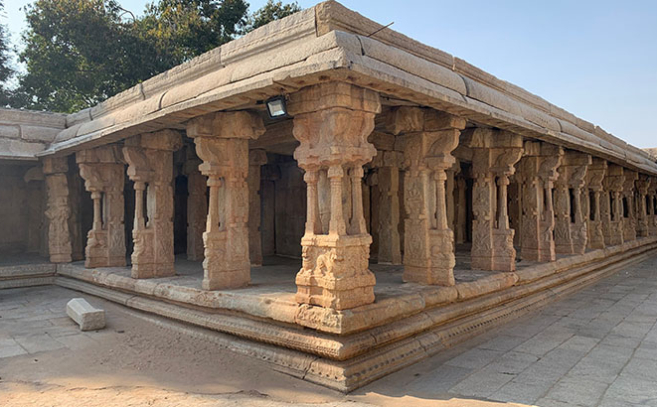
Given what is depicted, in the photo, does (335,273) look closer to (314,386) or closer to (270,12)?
(314,386)

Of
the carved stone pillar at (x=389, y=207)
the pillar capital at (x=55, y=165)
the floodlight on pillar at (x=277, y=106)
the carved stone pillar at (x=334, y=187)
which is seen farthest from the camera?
the pillar capital at (x=55, y=165)

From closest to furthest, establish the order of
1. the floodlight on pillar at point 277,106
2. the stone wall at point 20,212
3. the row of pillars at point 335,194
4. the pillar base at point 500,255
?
the row of pillars at point 335,194, the floodlight on pillar at point 277,106, the pillar base at point 500,255, the stone wall at point 20,212

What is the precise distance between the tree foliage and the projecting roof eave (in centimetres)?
1037

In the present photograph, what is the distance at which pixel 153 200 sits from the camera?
22.9ft

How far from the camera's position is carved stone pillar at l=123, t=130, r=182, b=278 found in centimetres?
684

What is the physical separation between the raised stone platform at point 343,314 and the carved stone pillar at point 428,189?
32 centimetres

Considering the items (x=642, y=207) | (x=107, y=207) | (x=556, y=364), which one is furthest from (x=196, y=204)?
(x=642, y=207)

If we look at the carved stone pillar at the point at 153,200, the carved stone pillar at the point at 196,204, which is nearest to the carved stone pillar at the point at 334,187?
the carved stone pillar at the point at 153,200

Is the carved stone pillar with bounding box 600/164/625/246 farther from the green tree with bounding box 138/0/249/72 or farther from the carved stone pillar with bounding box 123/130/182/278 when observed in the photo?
the green tree with bounding box 138/0/249/72

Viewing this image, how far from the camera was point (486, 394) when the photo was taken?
3652mm

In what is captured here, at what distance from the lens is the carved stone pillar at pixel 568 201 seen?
954 centimetres

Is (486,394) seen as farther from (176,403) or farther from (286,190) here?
(286,190)

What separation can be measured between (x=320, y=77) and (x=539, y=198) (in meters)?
5.93

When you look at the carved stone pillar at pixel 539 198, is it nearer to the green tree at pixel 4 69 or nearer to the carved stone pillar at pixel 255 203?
the carved stone pillar at pixel 255 203
